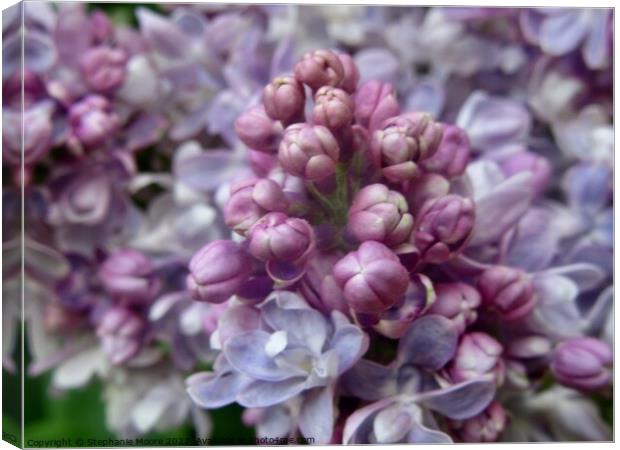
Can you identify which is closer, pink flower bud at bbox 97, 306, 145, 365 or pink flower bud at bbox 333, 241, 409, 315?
pink flower bud at bbox 333, 241, 409, 315

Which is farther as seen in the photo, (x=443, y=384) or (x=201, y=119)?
(x=201, y=119)

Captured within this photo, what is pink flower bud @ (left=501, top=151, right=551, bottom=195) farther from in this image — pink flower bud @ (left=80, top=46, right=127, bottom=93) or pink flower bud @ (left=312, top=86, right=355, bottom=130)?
pink flower bud @ (left=80, top=46, right=127, bottom=93)

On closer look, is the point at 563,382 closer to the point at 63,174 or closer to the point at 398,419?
the point at 398,419

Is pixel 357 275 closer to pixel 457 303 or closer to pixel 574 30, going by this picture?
pixel 457 303

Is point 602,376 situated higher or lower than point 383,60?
lower

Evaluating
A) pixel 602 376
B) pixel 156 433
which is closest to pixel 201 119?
pixel 156 433

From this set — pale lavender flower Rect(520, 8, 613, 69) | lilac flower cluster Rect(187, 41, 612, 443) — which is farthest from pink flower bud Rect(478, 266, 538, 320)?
pale lavender flower Rect(520, 8, 613, 69)

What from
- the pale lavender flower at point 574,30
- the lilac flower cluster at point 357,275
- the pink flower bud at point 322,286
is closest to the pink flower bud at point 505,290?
the lilac flower cluster at point 357,275
